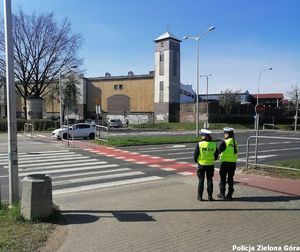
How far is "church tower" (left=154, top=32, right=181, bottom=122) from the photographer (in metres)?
81.2

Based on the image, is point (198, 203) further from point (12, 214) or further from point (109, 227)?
point (12, 214)

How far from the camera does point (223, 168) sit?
9.90 meters

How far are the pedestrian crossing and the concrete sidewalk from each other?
6.36 ft

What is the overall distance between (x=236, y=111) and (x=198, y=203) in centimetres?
7668

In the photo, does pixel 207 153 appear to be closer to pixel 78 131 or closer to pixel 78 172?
pixel 78 172

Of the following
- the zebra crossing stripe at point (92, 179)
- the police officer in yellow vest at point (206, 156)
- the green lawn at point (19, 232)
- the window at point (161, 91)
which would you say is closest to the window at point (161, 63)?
the window at point (161, 91)

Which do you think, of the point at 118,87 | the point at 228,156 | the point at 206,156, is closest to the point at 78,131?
the point at 228,156

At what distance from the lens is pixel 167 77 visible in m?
81.6

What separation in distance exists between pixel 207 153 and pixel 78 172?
690 centimetres

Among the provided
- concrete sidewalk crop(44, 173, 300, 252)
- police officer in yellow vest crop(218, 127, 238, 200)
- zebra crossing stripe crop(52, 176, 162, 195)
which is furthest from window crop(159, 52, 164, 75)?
police officer in yellow vest crop(218, 127, 238, 200)

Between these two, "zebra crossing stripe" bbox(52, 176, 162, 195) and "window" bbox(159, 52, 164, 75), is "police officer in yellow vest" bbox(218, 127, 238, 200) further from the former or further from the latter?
"window" bbox(159, 52, 164, 75)

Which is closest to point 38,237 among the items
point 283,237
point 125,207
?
point 125,207

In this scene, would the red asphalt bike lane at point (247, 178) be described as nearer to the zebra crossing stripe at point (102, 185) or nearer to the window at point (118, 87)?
the zebra crossing stripe at point (102, 185)

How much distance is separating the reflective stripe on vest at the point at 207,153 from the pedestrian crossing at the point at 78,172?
12.3 feet
